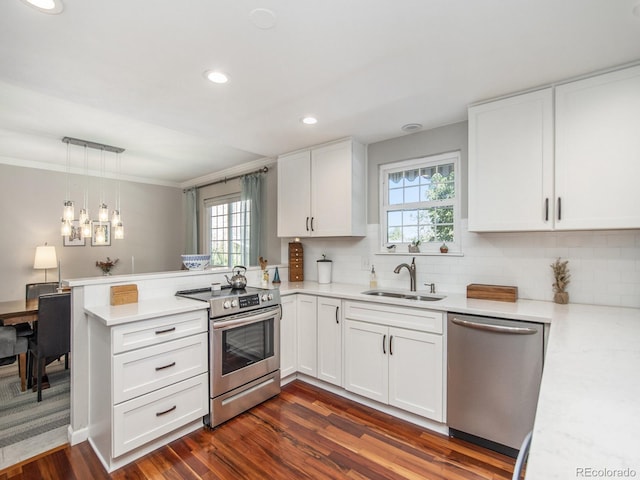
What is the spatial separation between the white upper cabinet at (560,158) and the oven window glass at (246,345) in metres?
1.93

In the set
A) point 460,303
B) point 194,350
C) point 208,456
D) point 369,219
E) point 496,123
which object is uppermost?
point 496,123

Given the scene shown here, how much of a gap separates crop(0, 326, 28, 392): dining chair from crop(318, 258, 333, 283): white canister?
9.42 feet

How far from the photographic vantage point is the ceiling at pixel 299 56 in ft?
4.87

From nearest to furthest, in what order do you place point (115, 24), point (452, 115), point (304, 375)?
1. point (115, 24)
2. point (452, 115)
3. point (304, 375)

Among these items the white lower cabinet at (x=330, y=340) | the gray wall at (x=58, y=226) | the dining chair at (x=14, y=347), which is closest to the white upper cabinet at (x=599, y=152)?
the white lower cabinet at (x=330, y=340)

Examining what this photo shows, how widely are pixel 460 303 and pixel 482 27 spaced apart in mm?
1707

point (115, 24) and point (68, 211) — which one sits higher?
point (115, 24)

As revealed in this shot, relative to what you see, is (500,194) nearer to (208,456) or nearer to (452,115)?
(452,115)

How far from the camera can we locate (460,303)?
234cm

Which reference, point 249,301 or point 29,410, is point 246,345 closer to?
point 249,301

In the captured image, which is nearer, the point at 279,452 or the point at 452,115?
the point at 279,452

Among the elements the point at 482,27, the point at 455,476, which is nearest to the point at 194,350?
the point at 455,476

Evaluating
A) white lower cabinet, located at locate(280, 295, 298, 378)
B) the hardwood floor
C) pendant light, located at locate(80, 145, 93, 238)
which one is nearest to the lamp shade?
pendant light, located at locate(80, 145, 93, 238)

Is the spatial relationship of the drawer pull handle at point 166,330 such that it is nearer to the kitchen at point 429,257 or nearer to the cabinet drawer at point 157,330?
the cabinet drawer at point 157,330
